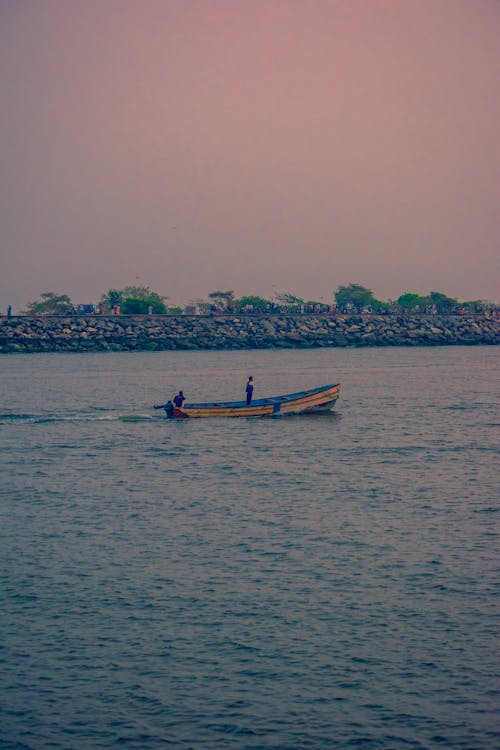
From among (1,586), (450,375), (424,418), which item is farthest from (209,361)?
(1,586)

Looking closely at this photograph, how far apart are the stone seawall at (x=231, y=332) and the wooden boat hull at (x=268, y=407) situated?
75621 mm

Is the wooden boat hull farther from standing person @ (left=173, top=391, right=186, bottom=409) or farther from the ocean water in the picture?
the ocean water

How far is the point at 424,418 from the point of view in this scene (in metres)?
45.7

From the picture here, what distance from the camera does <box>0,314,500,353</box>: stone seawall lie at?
11781cm

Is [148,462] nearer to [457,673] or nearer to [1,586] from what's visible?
[1,586]

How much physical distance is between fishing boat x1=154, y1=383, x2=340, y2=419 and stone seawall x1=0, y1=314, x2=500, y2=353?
75613mm

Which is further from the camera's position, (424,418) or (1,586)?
(424,418)

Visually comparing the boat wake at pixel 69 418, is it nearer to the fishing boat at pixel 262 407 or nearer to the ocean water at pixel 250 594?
the fishing boat at pixel 262 407

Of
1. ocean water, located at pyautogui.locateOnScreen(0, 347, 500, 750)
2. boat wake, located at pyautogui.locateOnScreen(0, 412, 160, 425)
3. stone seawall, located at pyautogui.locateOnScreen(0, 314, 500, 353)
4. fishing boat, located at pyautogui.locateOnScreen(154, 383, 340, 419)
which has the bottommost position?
ocean water, located at pyautogui.locateOnScreen(0, 347, 500, 750)

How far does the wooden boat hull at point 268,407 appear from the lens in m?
43.1

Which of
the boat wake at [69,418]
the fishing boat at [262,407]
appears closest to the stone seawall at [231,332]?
the boat wake at [69,418]

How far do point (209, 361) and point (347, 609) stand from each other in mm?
80213

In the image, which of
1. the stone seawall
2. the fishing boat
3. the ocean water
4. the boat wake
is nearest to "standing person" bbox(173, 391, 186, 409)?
the fishing boat

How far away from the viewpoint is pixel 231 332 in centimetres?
12625
